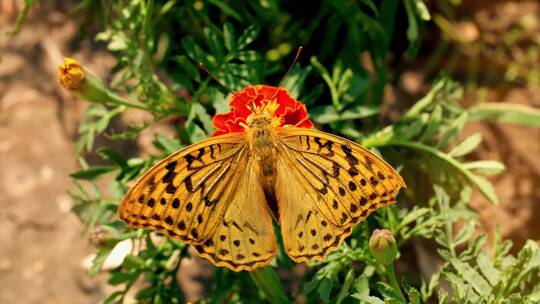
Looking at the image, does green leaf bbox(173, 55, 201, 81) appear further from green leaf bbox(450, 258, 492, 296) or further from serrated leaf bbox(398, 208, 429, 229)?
green leaf bbox(450, 258, 492, 296)

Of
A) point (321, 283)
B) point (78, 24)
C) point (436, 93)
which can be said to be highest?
point (78, 24)

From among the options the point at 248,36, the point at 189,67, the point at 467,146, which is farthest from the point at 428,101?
the point at 189,67

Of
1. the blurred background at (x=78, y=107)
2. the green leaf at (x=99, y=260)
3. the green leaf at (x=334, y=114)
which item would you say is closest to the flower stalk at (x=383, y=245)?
the green leaf at (x=334, y=114)

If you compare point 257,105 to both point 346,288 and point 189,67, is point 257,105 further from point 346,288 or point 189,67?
point 346,288

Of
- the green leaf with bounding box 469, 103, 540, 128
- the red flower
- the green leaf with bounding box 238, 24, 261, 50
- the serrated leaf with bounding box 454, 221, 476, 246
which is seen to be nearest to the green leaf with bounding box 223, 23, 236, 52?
the green leaf with bounding box 238, 24, 261, 50

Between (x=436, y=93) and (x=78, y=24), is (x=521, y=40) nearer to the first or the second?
(x=436, y=93)

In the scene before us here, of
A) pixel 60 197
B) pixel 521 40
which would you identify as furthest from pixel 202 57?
pixel 521 40

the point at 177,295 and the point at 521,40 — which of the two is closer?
the point at 177,295
